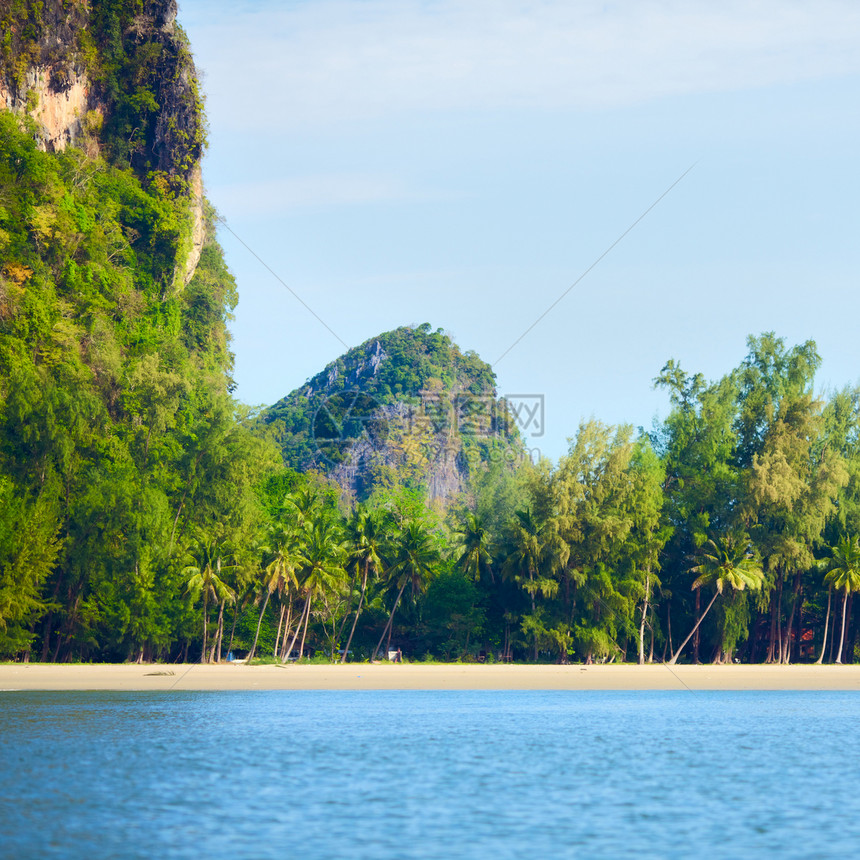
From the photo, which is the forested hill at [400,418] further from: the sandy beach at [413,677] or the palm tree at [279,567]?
the sandy beach at [413,677]

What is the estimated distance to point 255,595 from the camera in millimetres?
51625

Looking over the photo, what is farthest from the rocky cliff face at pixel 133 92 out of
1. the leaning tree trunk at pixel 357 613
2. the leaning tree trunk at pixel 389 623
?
the leaning tree trunk at pixel 389 623

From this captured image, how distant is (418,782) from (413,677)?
2592 cm

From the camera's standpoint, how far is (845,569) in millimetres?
53688

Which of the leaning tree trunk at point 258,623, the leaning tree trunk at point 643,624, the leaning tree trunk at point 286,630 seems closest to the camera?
the leaning tree trunk at point 258,623

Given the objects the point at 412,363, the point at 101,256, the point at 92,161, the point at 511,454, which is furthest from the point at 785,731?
the point at 412,363

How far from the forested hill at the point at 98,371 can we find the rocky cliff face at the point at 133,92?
116mm

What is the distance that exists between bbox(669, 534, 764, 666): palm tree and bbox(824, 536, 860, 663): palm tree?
3.79 meters

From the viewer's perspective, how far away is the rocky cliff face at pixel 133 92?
5650 centimetres

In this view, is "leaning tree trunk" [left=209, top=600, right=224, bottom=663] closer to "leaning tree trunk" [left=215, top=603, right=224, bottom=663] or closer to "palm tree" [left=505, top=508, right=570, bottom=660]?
"leaning tree trunk" [left=215, top=603, right=224, bottom=663]

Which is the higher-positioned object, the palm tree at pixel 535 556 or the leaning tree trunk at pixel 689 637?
the palm tree at pixel 535 556

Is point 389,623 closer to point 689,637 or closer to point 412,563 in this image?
point 412,563

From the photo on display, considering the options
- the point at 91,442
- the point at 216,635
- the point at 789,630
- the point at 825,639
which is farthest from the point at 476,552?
the point at 91,442

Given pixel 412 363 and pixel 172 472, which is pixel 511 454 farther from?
pixel 172 472
